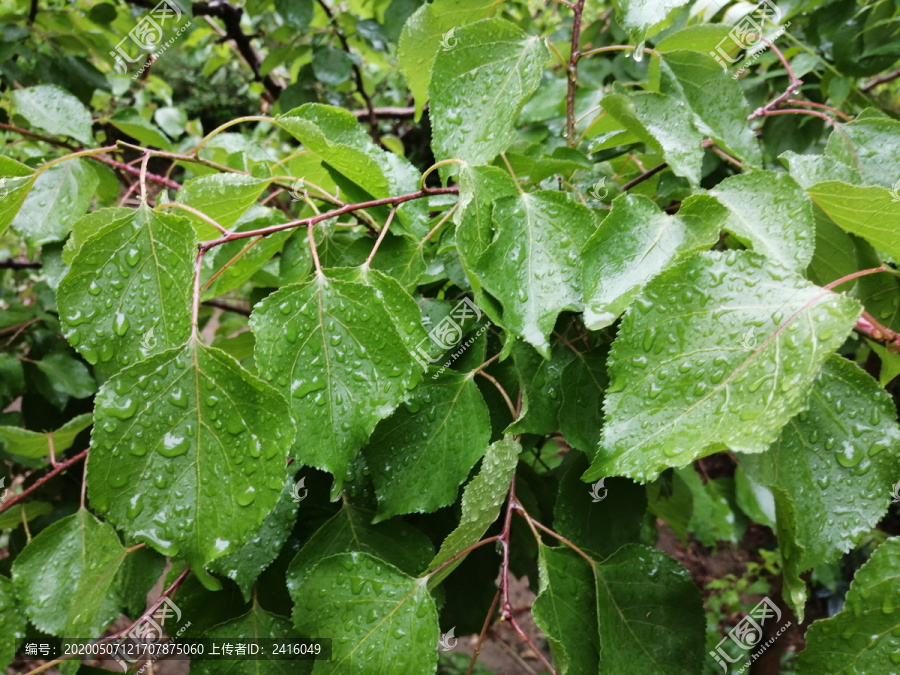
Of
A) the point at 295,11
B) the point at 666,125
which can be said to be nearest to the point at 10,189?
the point at 666,125

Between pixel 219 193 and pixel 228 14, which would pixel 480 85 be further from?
pixel 228 14

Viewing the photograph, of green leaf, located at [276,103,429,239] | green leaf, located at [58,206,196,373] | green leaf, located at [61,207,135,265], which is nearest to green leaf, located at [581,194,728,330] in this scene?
green leaf, located at [276,103,429,239]

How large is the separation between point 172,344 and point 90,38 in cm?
123

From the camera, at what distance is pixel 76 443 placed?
1.06 meters

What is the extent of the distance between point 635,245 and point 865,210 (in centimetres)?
17

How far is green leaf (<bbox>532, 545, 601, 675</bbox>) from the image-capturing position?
47cm

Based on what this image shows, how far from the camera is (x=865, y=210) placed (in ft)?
1.41

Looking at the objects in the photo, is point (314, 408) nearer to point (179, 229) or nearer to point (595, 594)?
point (179, 229)

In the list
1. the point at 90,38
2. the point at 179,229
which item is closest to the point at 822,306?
the point at 179,229

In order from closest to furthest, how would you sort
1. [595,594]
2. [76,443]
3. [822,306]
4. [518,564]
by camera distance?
[822,306] < [595,594] < [518,564] < [76,443]

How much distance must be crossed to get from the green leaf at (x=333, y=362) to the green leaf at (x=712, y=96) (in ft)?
1.35

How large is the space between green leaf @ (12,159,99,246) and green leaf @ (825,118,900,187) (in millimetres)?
938

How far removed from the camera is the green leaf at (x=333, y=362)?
42cm

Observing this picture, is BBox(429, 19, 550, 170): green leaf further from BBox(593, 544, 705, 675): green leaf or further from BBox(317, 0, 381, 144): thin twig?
BBox(317, 0, 381, 144): thin twig
